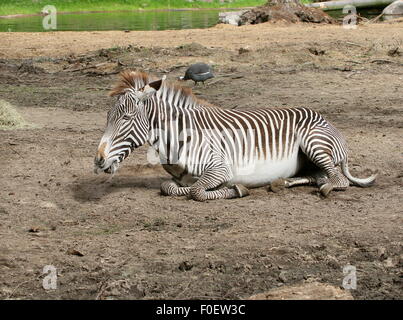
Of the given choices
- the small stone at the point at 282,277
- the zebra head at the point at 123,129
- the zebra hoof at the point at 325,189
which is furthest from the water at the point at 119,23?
the small stone at the point at 282,277

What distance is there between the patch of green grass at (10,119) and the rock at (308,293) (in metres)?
6.10

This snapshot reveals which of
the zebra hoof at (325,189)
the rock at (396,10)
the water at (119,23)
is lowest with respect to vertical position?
the zebra hoof at (325,189)

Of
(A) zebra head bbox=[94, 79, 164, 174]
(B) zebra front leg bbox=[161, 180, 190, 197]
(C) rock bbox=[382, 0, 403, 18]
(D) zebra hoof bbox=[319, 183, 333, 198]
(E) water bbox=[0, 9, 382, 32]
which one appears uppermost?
(C) rock bbox=[382, 0, 403, 18]

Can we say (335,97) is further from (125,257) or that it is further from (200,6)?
(200,6)

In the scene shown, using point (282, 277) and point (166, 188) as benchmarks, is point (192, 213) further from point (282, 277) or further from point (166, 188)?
point (282, 277)

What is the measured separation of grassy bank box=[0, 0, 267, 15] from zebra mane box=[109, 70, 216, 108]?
28.6 metres

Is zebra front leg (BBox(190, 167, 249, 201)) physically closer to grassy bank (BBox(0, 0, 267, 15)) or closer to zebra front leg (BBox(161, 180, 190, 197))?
zebra front leg (BBox(161, 180, 190, 197))

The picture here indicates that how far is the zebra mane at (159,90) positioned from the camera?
23.6ft

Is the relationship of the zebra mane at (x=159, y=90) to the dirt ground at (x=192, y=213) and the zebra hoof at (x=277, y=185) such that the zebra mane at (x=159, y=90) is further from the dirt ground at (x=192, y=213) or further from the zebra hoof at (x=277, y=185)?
the zebra hoof at (x=277, y=185)

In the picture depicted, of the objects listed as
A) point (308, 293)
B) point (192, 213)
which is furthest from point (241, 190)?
point (308, 293)

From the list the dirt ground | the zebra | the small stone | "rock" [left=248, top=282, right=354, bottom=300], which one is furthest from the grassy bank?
"rock" [left=248, top=282, right=354, bottom=300]

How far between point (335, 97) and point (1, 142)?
5010mm

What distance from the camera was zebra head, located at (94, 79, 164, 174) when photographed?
22.5 feet

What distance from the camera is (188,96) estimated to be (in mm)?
7520
